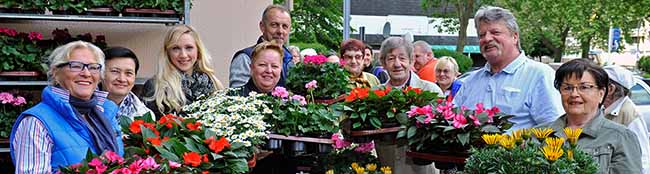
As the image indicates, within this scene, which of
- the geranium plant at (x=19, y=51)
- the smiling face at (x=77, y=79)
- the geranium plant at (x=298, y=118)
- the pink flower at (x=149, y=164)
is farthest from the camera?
the geranium plant at (x=19, y=51)

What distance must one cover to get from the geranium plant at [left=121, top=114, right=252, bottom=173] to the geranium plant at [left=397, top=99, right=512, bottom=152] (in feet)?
2.54

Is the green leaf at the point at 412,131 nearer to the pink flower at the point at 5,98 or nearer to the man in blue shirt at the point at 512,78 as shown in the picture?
the man in blue shirt at the point at 512,78

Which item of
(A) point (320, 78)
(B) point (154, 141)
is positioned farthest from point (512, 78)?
(B) point (154, 141)

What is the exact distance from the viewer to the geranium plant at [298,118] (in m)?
3.43

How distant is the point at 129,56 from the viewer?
3.54m

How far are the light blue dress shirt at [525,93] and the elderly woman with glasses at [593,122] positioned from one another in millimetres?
121

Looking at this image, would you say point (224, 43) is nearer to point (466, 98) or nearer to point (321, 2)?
point (466, 98)

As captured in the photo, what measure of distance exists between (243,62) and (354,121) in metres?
1.06

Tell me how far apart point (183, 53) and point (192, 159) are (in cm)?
146

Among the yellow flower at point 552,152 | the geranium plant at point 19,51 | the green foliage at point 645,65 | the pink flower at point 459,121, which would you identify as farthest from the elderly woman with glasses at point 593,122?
the green foliage at point 645,65

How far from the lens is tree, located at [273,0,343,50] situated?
15.7 meters

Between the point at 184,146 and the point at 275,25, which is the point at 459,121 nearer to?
the point at 184,146

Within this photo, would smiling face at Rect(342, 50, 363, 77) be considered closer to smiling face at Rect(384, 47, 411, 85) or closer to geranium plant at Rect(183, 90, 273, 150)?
smiling face at Rect(384, 47, 411, 85)

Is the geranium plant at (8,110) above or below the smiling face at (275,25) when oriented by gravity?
below
